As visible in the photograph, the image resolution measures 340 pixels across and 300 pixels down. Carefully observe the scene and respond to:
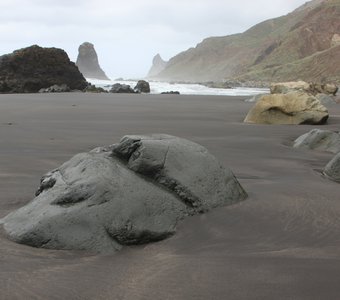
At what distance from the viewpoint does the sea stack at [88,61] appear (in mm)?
101125

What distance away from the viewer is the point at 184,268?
6.92 feet

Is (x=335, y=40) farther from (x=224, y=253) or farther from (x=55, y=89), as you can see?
(x=224, y=253)

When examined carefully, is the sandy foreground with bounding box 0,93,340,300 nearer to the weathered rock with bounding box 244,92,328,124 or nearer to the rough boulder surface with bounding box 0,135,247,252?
the rough boulder surface with bounding box 0,135,247,252

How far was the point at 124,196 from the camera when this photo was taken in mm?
2584

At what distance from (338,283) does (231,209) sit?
3.50 feet

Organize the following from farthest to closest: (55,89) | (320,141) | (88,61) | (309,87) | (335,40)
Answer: (88,61) < (335,40) < (309,87) < (55,89) < (320,141)

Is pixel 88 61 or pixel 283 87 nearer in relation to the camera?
pixel 283 87

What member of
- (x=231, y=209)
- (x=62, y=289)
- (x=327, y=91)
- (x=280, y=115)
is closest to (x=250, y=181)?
(x=231, y=209)

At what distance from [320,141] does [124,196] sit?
11.5ft

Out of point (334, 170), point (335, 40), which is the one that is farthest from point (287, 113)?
point (335, 40)

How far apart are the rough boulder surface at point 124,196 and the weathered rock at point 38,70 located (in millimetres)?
20321

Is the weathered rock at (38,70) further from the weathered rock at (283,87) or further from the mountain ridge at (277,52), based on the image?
the mountain ridge at (277,52)

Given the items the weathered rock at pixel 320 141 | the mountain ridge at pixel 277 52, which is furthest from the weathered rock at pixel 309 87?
the mountain ridge at pixel 277 52

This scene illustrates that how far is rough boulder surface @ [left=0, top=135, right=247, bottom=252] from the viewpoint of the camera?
2.40 m
